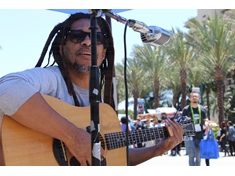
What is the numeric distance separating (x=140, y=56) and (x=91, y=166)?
5.40 ft

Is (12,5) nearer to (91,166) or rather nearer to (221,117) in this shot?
(91,166)

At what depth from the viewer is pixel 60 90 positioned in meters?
1.87

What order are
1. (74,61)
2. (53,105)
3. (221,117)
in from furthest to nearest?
1. (221,117)
2. (74,61)
3. (53,105)

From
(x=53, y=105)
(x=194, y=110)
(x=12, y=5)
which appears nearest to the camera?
(x=53, y=105)

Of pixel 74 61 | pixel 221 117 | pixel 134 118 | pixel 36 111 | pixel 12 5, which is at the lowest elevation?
pixel 221 117

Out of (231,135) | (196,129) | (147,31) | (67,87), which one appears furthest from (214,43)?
(67,87)

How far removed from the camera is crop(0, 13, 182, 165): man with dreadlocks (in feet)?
5.33

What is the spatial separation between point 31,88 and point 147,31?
67 centimetres

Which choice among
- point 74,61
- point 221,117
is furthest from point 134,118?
point 221,117

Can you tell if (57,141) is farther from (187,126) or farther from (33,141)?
(187,126)

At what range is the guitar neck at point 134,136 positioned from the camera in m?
1.90

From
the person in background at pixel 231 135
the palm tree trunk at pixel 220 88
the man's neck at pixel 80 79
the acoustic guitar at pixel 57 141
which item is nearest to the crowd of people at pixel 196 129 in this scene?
the person in background at pixel 231 135

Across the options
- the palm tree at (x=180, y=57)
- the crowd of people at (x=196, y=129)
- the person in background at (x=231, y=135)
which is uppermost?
the palm tree at (x=180, y=57)

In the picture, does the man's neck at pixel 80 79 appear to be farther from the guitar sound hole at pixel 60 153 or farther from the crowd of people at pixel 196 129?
the crowd of people at pixel 196 129
